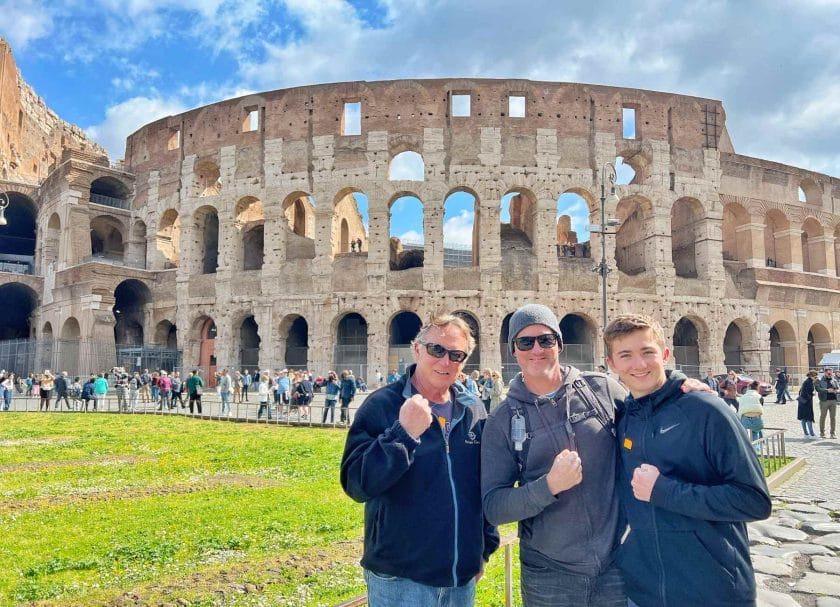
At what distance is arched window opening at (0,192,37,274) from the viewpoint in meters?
33.2

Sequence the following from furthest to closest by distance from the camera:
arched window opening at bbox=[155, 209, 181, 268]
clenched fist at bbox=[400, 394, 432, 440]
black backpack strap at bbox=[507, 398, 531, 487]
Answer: arched window opening at bbox=[155, 209, 181, 268], black backpack strap at bbox=[507, 398, 531, 487], clenched fist at bbox=[400, 394, 432, 440]

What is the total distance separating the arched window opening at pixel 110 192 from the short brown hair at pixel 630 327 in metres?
32.7

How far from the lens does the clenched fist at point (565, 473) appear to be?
202 centimetres

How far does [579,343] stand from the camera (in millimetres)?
26828

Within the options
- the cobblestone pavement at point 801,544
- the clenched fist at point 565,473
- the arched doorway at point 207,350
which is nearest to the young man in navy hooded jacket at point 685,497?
the clenched fist at point 565,473

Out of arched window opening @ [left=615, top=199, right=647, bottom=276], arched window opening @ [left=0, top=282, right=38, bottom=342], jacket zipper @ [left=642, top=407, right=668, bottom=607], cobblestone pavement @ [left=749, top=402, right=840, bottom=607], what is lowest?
cobblestone pavement @ [left=749, top=402, right=840, bottom=607]

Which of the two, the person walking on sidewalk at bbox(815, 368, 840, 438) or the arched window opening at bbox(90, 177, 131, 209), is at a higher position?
the arched window opening at bbox(90, 177, 131, 209)

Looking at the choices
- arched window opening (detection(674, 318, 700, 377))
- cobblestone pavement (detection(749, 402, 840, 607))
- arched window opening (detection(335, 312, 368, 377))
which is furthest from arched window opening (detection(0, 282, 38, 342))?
cobblestone pavement (detection(749, 402, 840, 607))

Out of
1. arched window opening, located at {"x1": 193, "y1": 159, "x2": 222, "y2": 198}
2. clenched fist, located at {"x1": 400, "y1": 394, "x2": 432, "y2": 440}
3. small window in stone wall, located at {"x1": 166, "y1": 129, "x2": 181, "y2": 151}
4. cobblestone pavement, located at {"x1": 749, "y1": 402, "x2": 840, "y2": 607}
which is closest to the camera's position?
clenched fist, located at {"x1": 400, "y1": 394, "x2": 432, "y2": 440}

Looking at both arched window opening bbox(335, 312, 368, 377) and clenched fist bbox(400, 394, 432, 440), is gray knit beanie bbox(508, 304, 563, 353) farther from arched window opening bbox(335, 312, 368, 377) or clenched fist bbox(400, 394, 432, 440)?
arched window opening bbox(335, 312, 368, 377)

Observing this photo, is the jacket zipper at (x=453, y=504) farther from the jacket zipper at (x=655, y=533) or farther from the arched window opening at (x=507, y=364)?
the arched window opening at (x=507, y=364)

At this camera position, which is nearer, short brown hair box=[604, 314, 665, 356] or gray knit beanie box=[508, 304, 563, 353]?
short brown hair box=[604, 314, 665, 356]

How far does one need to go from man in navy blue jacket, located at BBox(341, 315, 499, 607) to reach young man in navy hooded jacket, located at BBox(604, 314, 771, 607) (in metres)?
0.63

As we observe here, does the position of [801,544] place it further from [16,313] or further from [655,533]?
[16,313]
